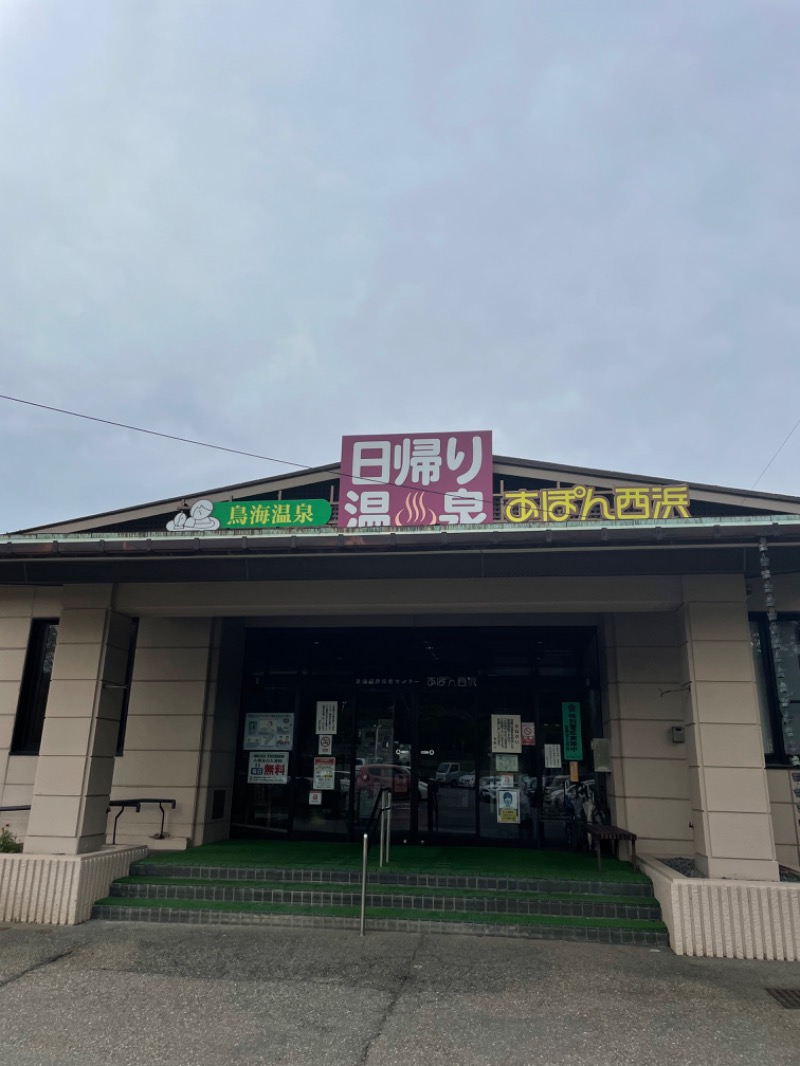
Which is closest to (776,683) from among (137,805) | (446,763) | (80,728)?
(446,763)

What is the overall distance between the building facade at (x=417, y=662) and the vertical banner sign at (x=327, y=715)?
5 cm

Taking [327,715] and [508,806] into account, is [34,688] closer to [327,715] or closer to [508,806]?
[327,715]

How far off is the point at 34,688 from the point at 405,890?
603 centimetres

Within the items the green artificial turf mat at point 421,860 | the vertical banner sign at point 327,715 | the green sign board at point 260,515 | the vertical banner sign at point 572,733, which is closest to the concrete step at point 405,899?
the green artificial turf mat at point 421,860

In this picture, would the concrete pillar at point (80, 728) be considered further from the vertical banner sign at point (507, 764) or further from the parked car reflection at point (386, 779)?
the vertical banner sign at point (507, 764)

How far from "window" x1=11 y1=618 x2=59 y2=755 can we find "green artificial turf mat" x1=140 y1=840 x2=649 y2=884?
2.72 m

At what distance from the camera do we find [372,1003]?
5.10m

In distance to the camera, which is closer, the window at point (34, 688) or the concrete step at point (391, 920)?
the concrete step at point (391, 920)

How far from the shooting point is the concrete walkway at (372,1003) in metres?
4.37

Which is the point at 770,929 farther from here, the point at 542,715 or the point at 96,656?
the point at 96,656

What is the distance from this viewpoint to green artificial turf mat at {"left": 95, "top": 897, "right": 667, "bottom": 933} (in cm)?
668

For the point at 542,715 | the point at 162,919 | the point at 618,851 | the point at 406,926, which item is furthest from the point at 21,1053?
the point at 542,715

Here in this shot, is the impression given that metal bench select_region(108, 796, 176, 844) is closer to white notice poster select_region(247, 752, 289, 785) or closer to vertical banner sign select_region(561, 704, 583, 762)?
white notice poster select_region(247, 752, 289, 785)

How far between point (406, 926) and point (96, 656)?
Result: 4.25 meters
